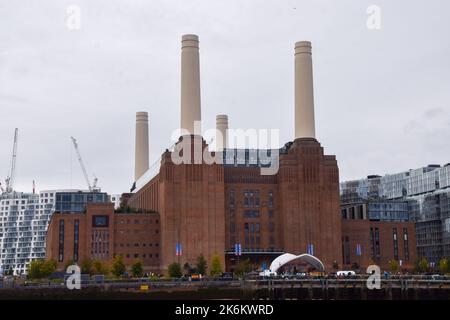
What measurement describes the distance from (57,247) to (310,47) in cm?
6682

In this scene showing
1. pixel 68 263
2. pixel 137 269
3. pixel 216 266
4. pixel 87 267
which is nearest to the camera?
pixel 137 269

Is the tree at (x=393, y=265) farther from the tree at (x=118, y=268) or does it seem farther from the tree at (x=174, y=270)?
the tree at (x=118, y=268)

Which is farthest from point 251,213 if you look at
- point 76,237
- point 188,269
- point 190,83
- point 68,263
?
point 68,263

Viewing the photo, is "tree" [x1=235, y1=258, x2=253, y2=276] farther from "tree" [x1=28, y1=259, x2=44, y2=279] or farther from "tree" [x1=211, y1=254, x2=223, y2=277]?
"tree" [x1=28, y1=259, x2=44, y2=279]

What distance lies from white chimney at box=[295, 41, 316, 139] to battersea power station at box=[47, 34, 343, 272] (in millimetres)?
207

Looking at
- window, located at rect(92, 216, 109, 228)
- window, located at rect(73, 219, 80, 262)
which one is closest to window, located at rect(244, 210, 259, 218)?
window, located at rect(92, 216, 109, 228)

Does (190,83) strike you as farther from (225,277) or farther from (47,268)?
(225,277)

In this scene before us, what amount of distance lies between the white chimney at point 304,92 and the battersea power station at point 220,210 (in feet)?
0.68

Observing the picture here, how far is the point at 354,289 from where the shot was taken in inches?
4911

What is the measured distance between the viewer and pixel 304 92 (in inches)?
6944

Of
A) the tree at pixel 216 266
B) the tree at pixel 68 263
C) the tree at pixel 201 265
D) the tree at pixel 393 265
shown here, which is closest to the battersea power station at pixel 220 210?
the tree at pixel 68 263

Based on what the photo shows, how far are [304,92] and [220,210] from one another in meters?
30.4
